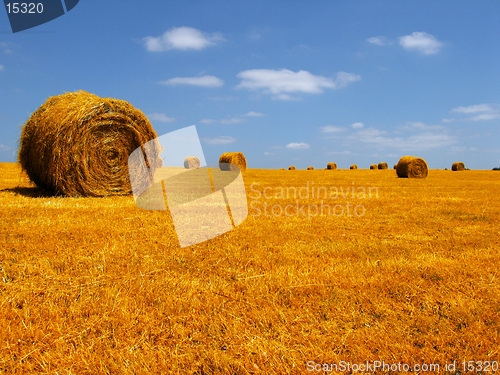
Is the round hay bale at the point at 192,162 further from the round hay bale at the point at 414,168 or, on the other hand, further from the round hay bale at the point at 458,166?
the round hay bale at the point at 458,166

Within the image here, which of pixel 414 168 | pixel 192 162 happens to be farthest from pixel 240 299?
pixel 192 162

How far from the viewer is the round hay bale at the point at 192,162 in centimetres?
2797

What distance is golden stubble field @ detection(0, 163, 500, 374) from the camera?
2283mm

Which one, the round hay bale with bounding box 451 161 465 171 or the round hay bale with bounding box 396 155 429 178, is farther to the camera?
the round hay bale with bounding box 451 161 465 171

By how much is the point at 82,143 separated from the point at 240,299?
7.52 meters

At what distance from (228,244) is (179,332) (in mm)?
2112

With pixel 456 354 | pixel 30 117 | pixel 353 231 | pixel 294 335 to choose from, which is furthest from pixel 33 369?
pixel 30 117

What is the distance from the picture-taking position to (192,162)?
91.8 ft

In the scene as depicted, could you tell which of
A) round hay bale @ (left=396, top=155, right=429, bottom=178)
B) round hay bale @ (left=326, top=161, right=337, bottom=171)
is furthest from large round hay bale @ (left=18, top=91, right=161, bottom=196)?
round hay bale @ (left=326, top=161, right=337, bottom=171)

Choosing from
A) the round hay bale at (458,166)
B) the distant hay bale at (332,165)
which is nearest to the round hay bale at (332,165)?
the distant hay bale at (332,165)

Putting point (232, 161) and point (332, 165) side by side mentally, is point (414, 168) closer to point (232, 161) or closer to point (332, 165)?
point (232, 161)

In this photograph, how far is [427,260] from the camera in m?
4.07

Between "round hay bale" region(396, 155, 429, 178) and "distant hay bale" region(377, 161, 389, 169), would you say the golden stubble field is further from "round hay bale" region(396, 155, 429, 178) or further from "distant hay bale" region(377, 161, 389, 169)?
"distant hay bale" region(377, 161, 389, 169)

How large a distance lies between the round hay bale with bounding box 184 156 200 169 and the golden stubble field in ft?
74.4
